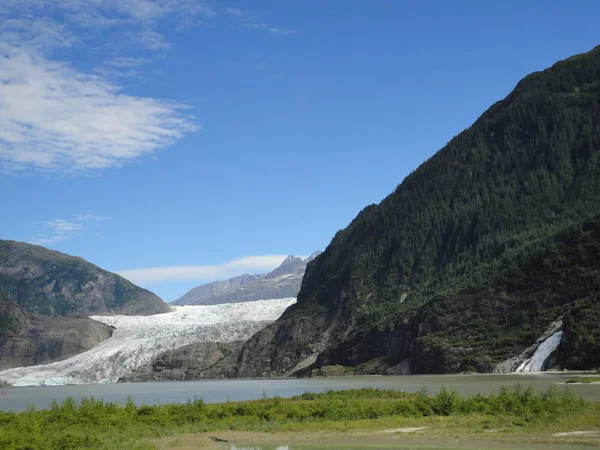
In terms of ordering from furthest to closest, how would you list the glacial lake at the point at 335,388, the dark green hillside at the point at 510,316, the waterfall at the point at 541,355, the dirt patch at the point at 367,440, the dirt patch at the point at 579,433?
the dark green hillside at the point at 510,316
the waterfall at the point at 541,355
the glacial lake at the point at 335,388
the dirt patch at the point at 579,433
the dirt patch at the point at 367,440

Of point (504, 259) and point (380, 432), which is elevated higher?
point (504, 259)

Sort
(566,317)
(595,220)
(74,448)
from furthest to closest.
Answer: (595,220) → (566,317) → (74,448)

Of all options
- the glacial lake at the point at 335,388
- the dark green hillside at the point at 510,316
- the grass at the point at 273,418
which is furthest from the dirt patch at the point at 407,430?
the dark green hillside at the point at 510,316

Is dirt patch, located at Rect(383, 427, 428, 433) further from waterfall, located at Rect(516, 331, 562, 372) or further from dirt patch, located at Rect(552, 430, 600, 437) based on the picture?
waterfall, located at Rect(516, 331, 562, 372)

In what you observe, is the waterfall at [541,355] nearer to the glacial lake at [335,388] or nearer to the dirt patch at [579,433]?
the glacial lake at [335,388]

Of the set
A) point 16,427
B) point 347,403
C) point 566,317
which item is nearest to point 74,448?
point 16,427

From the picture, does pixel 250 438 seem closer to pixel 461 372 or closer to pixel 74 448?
pixel 74 448
